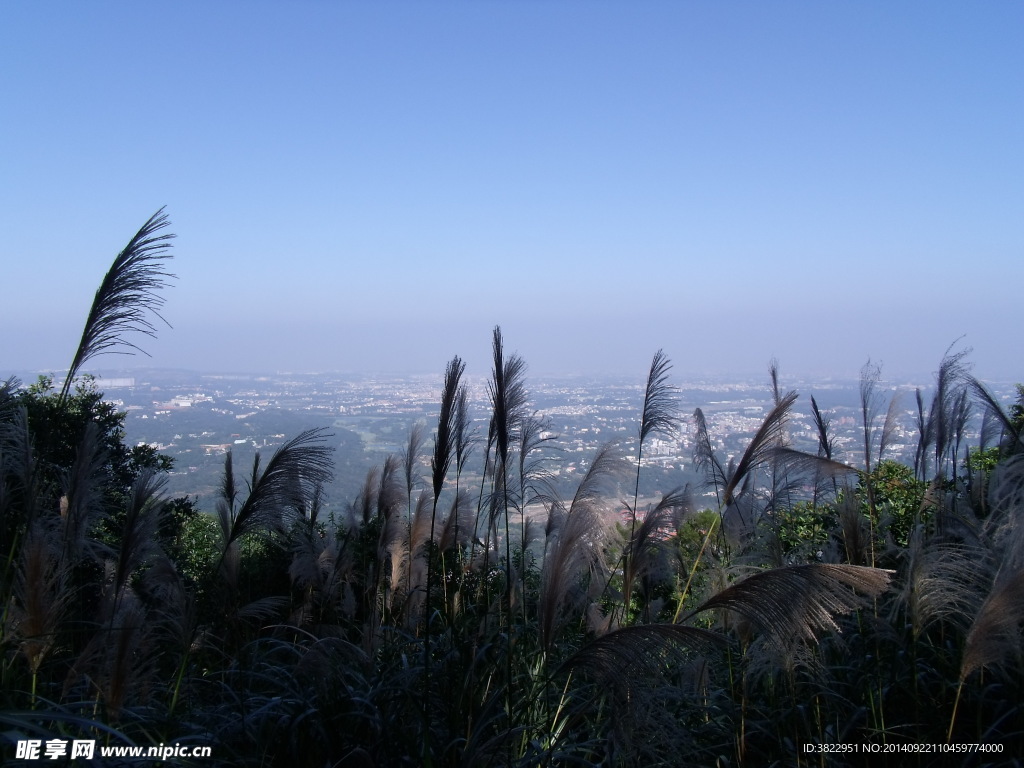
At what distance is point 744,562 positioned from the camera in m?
3.32

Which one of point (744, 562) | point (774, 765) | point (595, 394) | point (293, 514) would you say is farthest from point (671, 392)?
point (595, 394)

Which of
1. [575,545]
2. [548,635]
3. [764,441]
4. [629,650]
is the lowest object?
[548,635]

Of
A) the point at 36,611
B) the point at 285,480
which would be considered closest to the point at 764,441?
the point at 285,480

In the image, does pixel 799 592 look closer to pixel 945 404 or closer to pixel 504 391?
pixel 504 391

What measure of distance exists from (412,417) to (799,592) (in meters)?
4.75

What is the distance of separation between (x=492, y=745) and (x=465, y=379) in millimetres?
1770

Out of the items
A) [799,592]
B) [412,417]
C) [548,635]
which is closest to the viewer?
[799,592]

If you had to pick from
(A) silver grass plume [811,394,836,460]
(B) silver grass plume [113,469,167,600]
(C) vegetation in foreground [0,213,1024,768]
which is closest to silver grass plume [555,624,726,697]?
(C) vegetation in foreground [0,213,1024,768]

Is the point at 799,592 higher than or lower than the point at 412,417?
lower

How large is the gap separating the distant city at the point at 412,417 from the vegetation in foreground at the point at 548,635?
0.25 meters

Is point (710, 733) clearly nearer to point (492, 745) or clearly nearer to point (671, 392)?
point (492, 745)

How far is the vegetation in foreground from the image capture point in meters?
2.21

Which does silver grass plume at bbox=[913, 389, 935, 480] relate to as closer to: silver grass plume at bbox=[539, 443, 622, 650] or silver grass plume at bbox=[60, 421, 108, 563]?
silver grass plume at bbox=[539, 443, 622, 650]

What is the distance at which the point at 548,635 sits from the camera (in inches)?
90.0
